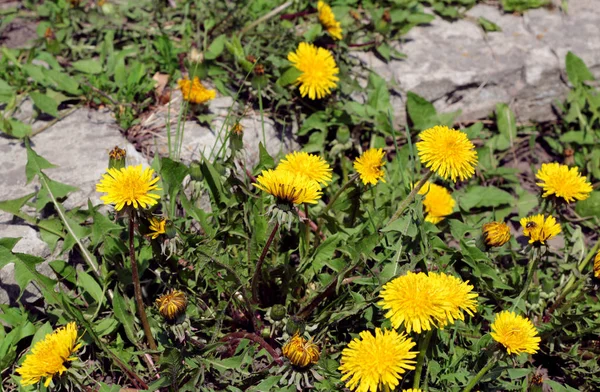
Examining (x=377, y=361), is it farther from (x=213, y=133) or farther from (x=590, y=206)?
(x=590, y=206)

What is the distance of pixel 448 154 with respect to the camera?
2145 millimetres

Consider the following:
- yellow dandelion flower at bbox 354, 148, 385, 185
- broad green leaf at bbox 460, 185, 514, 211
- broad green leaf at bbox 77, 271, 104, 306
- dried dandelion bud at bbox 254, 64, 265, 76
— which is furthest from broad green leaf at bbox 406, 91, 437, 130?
broad green leaf at bbox 77, 271, 104, 306

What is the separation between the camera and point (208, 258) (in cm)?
229

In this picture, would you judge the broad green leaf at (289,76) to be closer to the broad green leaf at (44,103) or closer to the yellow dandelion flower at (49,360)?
the broad green leaf at (44,103)

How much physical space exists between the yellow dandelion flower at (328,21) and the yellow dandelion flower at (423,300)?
196cm

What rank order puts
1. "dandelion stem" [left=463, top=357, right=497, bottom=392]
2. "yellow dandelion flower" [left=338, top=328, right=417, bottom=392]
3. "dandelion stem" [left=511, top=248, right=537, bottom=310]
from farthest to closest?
"dandelion stem" [left=511, top=248, right=537, bottom=310] → "dandelion stem" [left=463, top=357, right=497, bottom=392] → "yellow dandelion flower" [left=338, top=328, right=417, bottom=392]

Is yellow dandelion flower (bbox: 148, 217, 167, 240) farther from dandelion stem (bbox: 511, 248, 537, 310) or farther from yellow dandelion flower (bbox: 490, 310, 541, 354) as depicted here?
dandelion stem (bbox: 511, 248, 537, 310)

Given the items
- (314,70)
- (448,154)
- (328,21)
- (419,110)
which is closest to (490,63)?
(419,110)

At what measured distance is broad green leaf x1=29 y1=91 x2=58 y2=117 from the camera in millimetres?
3004

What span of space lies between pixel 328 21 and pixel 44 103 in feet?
5.20

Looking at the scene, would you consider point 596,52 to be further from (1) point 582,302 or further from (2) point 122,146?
(2) point 122,146

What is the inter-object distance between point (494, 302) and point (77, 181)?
75.5 inches

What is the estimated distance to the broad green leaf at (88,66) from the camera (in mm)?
3311

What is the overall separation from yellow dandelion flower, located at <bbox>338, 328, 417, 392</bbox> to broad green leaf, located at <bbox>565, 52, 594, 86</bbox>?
2.54 m
